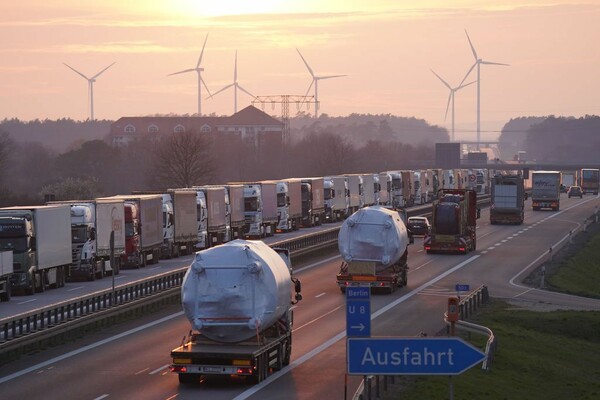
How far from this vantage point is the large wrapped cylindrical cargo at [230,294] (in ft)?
99.7

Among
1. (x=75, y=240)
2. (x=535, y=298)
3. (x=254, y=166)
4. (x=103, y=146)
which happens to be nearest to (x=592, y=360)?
(x=535, y=298)

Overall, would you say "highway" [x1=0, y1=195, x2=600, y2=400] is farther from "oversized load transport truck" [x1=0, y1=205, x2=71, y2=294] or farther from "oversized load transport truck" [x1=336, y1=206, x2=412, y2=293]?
"oversized load transport truck" [x1=0, y1=205, x2=71, y2=294]

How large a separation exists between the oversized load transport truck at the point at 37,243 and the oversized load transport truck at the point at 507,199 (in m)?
49.1

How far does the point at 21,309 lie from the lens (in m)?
46.8

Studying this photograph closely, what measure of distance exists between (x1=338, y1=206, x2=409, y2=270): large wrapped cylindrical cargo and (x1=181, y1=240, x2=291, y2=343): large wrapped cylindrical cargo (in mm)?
20172

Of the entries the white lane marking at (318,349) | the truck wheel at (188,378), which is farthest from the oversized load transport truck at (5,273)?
the truck wheel at (188,378)

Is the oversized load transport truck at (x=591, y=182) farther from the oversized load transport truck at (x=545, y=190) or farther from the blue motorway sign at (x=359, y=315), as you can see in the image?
the blue motorway sign at (x=359, y=315)

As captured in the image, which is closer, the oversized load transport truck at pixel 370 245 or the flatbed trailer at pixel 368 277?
the oversized load transport truck at pixel 370 245

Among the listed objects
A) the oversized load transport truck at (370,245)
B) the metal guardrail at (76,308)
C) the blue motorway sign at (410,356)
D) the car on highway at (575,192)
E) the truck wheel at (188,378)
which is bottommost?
the car on highway at (575,192)

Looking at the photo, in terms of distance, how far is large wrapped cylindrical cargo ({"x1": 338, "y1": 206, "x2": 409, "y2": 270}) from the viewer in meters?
50.8

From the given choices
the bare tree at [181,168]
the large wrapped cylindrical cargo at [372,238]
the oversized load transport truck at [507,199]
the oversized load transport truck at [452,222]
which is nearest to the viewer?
the large wrapped cylindrical cargo at [372,238]

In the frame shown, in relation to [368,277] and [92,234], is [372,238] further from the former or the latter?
[92,234]

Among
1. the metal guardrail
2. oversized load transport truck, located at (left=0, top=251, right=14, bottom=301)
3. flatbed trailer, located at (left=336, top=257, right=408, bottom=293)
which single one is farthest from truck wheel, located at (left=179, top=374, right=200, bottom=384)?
flatbed trailer, located at (left=336, top=257, right=408, bottom=293)

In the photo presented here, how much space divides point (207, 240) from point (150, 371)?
1718 inches
